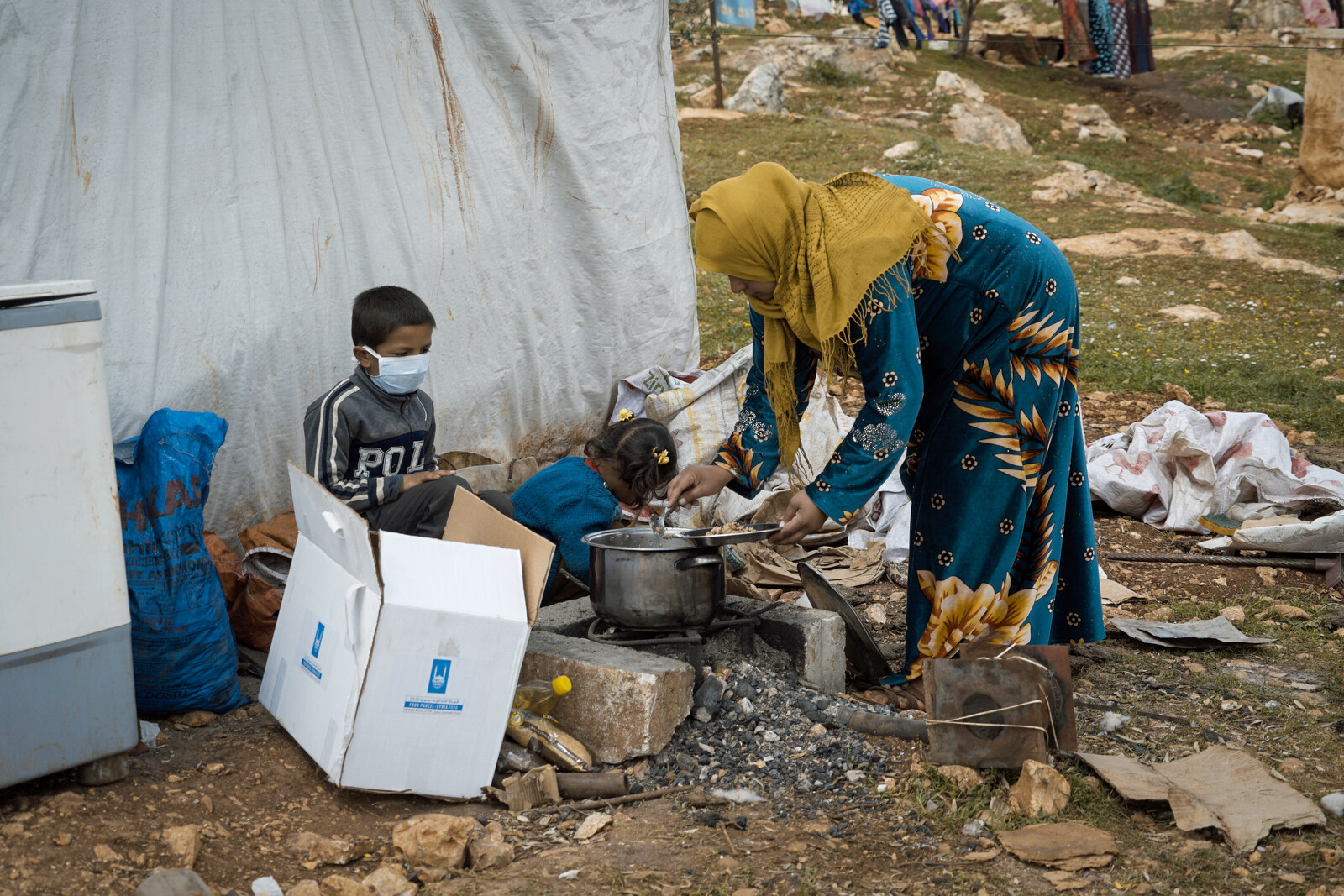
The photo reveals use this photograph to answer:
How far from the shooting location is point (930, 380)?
2.97 metres

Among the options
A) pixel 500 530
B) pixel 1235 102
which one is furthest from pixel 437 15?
pixel 1235 102

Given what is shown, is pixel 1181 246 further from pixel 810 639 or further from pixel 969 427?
pixel 810 639

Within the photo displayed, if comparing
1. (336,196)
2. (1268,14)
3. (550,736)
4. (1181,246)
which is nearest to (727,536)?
(550,736)

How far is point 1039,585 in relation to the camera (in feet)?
10.0

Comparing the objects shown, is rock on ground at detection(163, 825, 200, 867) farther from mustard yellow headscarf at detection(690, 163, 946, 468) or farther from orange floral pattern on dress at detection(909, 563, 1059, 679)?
orange floral pattern on dress at detection(909, 563, 1059, 679)

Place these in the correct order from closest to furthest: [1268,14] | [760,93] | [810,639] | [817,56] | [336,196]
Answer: [810,639] < [336,196] < [760,93] < [817,56] < [1268,14]

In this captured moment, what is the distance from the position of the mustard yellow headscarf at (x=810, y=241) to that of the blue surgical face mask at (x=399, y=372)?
1081 millimetres

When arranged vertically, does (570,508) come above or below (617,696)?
above

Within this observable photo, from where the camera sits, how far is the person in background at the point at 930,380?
2.55 meters

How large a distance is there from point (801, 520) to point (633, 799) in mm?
772

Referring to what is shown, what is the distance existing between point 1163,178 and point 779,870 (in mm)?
14323

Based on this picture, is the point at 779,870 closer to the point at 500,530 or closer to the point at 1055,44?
the point at 500,530

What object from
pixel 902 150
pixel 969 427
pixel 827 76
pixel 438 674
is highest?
pixel 827 76

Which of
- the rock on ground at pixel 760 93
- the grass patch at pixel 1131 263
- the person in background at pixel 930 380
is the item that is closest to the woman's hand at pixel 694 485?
the person in background at pixel 930 380
